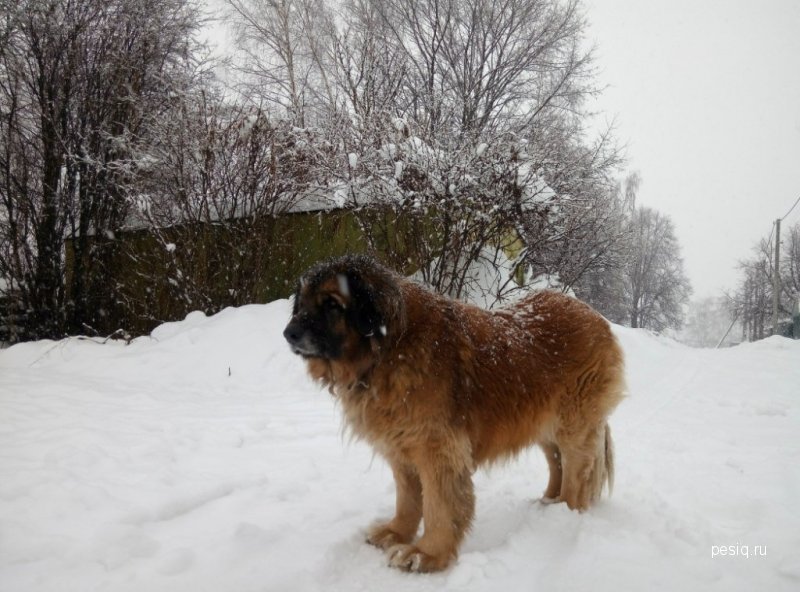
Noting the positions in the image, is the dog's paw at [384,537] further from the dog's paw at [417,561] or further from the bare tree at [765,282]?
the bare tree at [765,282]

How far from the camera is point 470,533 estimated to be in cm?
292

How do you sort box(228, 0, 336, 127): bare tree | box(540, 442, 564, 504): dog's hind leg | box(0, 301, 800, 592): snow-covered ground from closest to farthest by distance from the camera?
box(0, 301, 800, 592): snow-covered ground
box(540, 442, 564, 504): dog's hind leg
box(228, 0, 336, 127): bare tree

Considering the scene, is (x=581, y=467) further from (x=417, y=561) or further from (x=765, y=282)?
(x=765, y=282)

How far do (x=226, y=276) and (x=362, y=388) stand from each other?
6.85 m

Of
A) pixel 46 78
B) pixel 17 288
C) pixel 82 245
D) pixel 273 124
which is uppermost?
pixel 46 78

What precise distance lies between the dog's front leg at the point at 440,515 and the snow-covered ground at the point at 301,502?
10cm

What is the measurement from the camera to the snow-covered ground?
255 cm

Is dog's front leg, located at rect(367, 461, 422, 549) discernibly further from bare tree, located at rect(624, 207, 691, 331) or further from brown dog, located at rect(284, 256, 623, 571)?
bare tree, located at rect(624, 207, 691, 331)

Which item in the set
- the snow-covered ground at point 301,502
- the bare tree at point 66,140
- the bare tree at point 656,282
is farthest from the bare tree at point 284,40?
the bare tree at point 656,282

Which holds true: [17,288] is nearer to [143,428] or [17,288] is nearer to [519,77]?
[143,428]

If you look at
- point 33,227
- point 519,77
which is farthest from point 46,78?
point 519,77

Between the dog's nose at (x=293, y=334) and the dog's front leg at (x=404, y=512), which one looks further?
the dog's front leg at (x=404, y=512)

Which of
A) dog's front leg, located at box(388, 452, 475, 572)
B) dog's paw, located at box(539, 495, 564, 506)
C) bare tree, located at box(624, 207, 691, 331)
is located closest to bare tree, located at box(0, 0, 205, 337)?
dog's front leg, located at box(388, 452, 475, 572)

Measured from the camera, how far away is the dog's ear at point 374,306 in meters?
2.79
